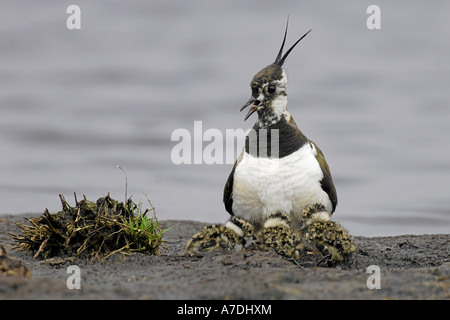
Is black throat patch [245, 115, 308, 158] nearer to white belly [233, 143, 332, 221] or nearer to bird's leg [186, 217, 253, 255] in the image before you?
white belly [233, 143, 332, 221]

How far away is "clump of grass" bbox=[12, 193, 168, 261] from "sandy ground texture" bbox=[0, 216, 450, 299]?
0.64 ft

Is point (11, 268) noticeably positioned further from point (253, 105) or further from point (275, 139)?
point (253, 105)

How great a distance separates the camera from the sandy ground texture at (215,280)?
16.3ft

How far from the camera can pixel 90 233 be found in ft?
23.1

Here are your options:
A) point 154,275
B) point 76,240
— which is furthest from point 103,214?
point 154,275

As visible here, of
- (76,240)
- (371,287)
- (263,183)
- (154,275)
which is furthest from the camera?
Answer: (263,183)

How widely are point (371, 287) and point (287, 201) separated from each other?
9.78ft

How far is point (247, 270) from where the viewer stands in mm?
5918

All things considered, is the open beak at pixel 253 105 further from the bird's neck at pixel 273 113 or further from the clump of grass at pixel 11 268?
the clump of grass at pixel 11 268

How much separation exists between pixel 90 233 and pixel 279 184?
2389 millimetres

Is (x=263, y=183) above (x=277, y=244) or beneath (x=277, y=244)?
above

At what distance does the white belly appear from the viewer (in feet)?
26.5

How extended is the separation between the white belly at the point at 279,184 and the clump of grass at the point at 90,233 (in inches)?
52.8
